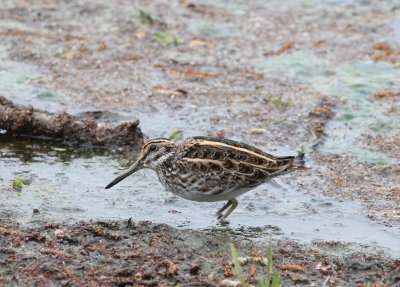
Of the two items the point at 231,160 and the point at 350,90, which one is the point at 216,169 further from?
the point at 350,90

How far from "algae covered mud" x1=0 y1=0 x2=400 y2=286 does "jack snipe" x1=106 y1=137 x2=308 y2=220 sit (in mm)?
274

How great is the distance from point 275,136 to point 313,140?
44cm

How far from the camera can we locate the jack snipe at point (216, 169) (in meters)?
8.41

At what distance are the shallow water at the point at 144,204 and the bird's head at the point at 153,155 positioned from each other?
0.24m

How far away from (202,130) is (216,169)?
2.47 metres

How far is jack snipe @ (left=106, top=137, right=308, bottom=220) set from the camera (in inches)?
331

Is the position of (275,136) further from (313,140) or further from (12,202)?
(12,202)

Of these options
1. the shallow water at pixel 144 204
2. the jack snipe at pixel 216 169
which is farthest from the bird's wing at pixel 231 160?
the shallow water at pixel 144 204

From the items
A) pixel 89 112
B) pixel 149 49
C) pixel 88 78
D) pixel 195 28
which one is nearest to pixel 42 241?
pixel 89 112

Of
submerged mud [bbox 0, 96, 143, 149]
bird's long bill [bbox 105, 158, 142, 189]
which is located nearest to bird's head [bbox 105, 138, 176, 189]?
bird's long bill [bbox 105, 158, 142, 189]

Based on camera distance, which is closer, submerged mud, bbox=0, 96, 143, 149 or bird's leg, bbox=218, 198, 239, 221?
bird's leg, bbox=218, 198, 239, 221

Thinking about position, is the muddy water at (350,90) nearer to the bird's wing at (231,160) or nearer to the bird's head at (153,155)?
the bird's wing at (231,160)

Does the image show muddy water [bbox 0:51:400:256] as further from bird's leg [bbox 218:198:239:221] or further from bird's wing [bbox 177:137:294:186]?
bird's wing [bbox 177:137:294:186]

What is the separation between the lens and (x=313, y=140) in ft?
34.8
